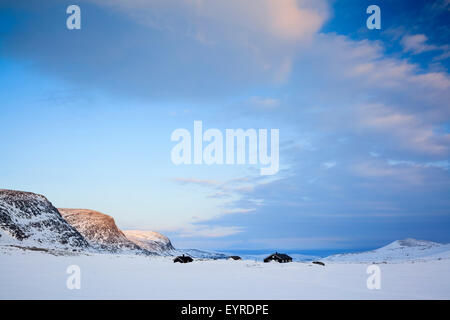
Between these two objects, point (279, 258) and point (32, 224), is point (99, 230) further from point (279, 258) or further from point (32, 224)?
point (279, 258)

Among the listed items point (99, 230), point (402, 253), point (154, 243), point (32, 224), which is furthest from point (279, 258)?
point (154, 243)

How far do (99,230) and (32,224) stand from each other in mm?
40657

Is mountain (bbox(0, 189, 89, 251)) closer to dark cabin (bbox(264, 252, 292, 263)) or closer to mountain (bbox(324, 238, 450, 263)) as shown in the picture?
dark cabin (bbox(264, 252, 292, 263))

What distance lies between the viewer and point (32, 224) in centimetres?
8619

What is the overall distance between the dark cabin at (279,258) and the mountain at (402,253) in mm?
20421

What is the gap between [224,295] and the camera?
15.5 metres

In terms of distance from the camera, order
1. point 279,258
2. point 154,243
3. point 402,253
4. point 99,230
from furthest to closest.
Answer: point 154,243, point 99,230, point 402,253, point 279,258

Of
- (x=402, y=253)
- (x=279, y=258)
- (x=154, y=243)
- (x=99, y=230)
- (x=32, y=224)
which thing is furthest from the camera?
(x=154, y=243)

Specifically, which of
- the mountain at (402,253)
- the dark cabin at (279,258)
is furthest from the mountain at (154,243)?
the dark cabin at (279,258)

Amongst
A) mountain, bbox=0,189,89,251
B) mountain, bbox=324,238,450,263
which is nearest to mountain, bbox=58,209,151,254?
mountain, bbox=0,189,89,251

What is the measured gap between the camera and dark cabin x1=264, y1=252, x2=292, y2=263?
4908cm
